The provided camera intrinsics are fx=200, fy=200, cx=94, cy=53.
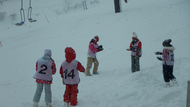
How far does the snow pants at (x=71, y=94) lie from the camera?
5.34 metres

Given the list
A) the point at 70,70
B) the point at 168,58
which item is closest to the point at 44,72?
the point at 70,70

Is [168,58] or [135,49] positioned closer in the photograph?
[168,58]

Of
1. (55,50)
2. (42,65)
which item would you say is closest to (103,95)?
(42,65)

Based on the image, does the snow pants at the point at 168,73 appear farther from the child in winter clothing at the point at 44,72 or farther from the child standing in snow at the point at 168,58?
the child in winter clothing at the point at 44,72

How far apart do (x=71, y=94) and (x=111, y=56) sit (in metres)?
6.40

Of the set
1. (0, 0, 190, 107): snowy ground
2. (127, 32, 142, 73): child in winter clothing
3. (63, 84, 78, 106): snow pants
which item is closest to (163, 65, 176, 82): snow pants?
(0, 0, 190, 107): snowy ground

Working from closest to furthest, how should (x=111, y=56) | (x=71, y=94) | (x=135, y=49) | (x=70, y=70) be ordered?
(x=70, y=70)
(x=71, y=94)
(x=135, y=49)
(x=111, y=56)

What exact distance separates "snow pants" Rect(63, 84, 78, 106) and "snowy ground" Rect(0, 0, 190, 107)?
0.95 ft

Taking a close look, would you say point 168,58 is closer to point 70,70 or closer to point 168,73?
point 168,73

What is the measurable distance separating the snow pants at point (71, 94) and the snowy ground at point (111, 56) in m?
0.29

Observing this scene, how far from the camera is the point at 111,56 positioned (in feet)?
37.9

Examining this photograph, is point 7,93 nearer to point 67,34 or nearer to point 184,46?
point 184,46

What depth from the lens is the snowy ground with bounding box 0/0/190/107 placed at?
5.75m

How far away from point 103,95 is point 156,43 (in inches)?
276
